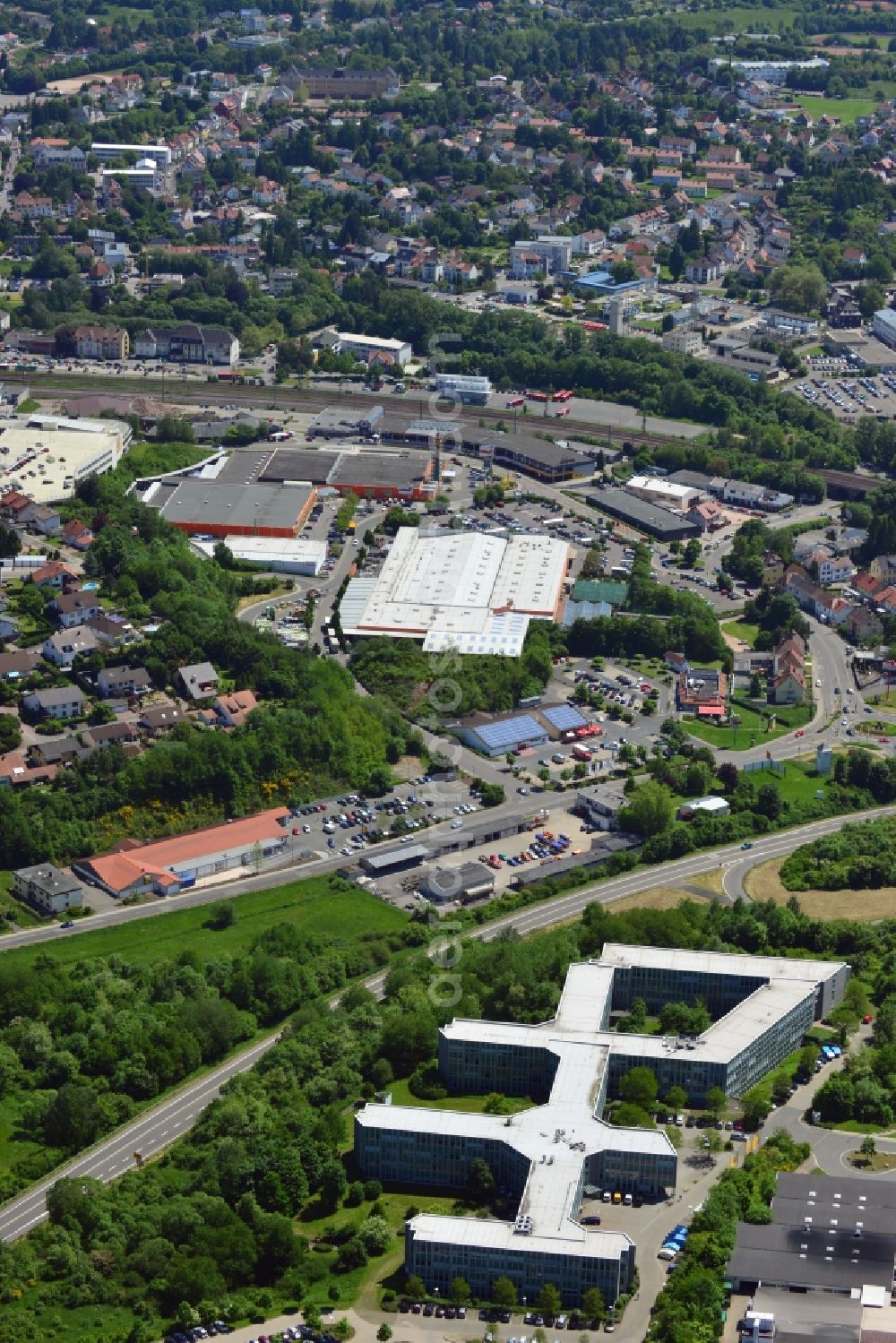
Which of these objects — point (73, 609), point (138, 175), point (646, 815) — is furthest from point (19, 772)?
point (138, 175)

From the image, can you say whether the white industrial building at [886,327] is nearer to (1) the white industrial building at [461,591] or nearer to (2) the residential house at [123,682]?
(1) the white industrial building at [461,591]

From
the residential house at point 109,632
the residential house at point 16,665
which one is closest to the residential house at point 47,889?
the residential house at point 16,665

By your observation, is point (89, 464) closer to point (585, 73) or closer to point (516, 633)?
point (516, 633)

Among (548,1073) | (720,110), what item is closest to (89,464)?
(548,1073)

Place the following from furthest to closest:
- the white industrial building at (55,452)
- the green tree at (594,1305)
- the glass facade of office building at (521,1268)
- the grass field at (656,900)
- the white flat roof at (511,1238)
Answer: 1. the white industrial building at (55,452)
2. the grass field at (656,900)
3. the white flat roof at (511,1238)
4. the glass facade of office building at (521,1268)
5. the green tree at (594,1305)

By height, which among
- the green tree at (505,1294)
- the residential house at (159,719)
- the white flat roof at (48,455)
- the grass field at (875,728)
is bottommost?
the grass field at (875,728)

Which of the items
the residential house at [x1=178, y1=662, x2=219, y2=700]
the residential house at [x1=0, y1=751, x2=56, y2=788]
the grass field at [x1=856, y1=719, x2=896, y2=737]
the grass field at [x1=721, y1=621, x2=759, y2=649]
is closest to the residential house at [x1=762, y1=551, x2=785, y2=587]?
the grass field at [x1=721, y1=621, x2=759, y2=649]

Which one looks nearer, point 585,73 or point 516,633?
point 516,633

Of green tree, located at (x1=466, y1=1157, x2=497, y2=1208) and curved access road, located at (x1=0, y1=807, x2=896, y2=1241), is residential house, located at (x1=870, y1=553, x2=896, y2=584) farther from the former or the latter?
green tree, located at (x1=466, y1=1157, x2=497, y2=1208)
